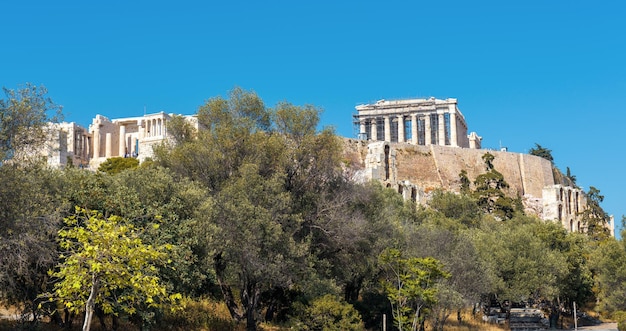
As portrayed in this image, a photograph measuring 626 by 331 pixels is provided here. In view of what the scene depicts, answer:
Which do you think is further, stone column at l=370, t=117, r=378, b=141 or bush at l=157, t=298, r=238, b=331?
stone column at l=370, t=117, r=378, b=141

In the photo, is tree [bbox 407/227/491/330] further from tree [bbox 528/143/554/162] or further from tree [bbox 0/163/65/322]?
tree [bbox 528/143/554/162]

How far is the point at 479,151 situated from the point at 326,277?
2272 inches

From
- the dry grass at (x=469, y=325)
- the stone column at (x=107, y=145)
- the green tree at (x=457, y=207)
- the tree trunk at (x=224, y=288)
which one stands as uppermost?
the stone column at (x=107, y=145)

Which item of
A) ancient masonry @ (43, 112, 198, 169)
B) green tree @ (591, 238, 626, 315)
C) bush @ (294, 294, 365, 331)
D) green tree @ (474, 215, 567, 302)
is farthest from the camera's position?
ancient masonry @ (43, 112, 198, 169)

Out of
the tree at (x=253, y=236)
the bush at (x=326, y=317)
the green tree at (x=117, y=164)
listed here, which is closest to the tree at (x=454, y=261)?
the bush at (x=326, y=317)

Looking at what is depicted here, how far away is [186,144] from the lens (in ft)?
83.3

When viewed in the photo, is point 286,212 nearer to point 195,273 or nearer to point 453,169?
point 195,273

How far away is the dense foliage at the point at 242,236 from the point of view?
16734 millimetres

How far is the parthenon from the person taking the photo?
289 ft

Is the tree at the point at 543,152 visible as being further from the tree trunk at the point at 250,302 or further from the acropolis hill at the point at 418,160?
the tree trunk at the point at 250,302

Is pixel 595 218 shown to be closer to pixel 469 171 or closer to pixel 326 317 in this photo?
pixel 469 171

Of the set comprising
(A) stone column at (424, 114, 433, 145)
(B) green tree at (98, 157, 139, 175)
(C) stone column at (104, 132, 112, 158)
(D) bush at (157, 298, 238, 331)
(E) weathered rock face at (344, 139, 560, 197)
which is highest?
(A) stone column at (424, 114, 433, 145)

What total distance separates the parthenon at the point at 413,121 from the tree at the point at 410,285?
61.9 m

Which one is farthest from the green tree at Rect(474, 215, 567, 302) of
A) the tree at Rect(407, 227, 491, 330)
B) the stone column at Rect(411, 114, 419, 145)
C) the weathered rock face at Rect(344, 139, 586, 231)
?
the stone column at Rect(411, 114, 419, 145)
